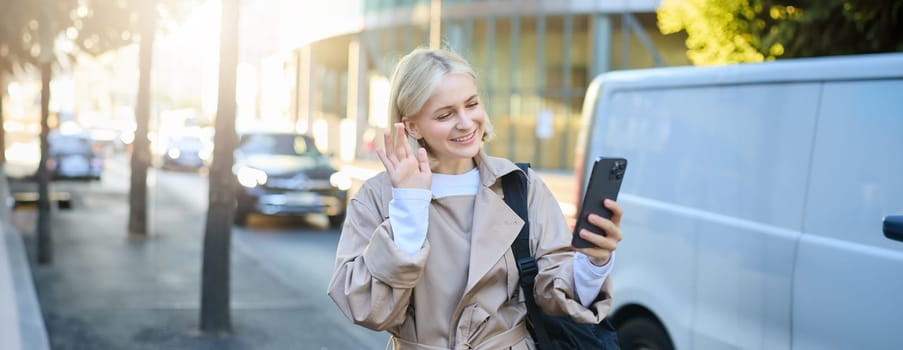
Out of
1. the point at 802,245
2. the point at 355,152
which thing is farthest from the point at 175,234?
the point at 355,152

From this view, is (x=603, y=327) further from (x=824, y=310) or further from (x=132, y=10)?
(x=132, y=10)

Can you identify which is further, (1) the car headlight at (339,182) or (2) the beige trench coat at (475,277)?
(1) the car headlight at (339,182)

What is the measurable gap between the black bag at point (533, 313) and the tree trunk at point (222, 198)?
4777 millimetres

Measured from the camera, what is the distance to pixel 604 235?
2391mm

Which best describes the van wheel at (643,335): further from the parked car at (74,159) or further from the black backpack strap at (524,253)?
the parked car at (74,159)

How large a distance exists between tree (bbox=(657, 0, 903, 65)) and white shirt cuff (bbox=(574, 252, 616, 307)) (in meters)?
6.18

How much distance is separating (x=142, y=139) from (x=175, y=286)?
4.85m

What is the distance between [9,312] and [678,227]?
4809 mm

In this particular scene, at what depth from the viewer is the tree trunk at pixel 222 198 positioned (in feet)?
23.2

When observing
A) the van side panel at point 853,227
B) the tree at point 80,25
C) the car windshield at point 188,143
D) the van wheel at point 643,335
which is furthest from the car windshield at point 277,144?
the car windshield at point 188,143

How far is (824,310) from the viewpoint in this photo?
366 centimetres

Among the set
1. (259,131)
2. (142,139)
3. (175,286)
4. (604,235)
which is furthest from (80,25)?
(604,235)

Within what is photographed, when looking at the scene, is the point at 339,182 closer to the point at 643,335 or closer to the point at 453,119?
the point at 643,335

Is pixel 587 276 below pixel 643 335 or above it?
above
